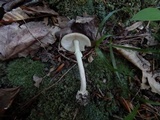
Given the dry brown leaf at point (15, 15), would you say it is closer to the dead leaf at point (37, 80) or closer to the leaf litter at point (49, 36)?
the leaf litter at point (49, 36)

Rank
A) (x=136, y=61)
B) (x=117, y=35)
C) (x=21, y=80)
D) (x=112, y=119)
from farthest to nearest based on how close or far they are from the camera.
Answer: (x=117, y=35) < (x=136, y=61) < (x=21, y=80) < (x=112, y=119)

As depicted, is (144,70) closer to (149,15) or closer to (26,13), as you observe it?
(149,15)

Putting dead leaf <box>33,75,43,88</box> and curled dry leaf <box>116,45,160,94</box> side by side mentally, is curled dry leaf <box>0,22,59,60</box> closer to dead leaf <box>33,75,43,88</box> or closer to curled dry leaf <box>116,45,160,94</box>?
dead leaf <box>33,75,43,88</box>

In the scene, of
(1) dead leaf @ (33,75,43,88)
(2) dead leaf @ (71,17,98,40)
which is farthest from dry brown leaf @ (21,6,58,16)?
(1) dead leaf @ (33,75,43,88)

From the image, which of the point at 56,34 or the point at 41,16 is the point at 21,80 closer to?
the point at 56,34

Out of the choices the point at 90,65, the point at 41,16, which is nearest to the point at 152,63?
the point at 90,65

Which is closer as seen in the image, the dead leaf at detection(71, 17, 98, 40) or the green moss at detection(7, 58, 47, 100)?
the green moss at detection(7, 58, 47, 100)
